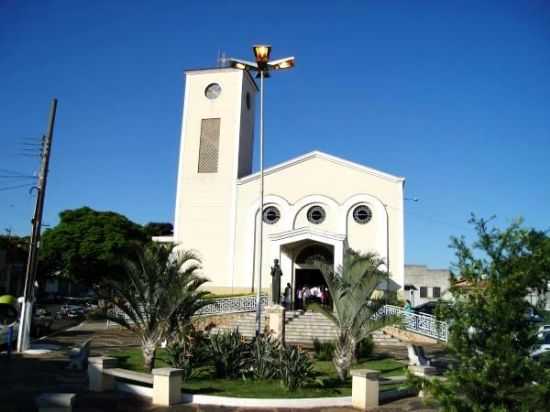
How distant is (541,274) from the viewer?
5.95 m

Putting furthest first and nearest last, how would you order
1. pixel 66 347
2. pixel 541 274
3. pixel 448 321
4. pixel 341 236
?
1. pixel 341 236
2. pixel 66 347
3. pixel 448 321
4. pixel 541 274

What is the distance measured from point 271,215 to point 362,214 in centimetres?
470

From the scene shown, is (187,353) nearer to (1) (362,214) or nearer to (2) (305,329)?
(2) (305,329)

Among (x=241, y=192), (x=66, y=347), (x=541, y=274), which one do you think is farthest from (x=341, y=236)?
(x=541, y=274)

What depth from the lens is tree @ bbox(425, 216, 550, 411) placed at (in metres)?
5.77

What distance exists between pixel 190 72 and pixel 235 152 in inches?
226

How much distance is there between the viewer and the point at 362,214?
26812 mm

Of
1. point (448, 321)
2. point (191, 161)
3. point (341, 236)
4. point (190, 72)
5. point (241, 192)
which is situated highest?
point (190, 72)

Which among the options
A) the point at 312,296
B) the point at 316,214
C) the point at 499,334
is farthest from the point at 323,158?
the point at 499,334

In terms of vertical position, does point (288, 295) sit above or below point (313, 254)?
below

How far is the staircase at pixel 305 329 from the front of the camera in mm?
20281

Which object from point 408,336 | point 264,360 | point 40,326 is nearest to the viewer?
point 264,360

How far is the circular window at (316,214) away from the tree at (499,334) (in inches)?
826

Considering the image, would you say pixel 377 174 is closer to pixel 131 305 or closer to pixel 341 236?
pixel 341 236
